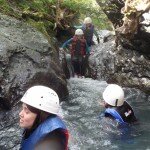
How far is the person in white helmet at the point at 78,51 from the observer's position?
12.7 metres

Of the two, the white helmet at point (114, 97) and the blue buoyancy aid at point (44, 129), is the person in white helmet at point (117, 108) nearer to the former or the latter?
the white helmet at point (114, 97)

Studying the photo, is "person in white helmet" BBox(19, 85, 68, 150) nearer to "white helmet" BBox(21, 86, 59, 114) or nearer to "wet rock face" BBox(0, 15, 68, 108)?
"white helmet" BBox(21, 86, 59, 114)

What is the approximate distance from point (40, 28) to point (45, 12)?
2.79 m

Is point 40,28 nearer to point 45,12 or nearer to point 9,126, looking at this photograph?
point 45,12

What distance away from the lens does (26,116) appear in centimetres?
307

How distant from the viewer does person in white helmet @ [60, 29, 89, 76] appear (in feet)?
41.6

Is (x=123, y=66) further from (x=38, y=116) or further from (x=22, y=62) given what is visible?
(x=38, y=116)

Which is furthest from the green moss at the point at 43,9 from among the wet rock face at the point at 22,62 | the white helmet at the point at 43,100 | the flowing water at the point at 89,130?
the white helmet at the point at 43,100

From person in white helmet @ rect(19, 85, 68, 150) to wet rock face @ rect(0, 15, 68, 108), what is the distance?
13.5ft

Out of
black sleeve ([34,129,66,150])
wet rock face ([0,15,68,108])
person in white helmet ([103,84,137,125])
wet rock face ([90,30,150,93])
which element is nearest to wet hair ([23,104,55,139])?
black sleeve ([34,129,66,150])

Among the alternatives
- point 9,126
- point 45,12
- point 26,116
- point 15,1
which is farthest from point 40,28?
point 26,116

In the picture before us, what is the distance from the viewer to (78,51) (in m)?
12.8

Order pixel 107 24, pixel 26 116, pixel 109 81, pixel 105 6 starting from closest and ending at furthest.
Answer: pixel 26 116 < pixel 109 81 < pixel 105 6 < pixel 107 24

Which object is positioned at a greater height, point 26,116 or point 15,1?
point 15,1
